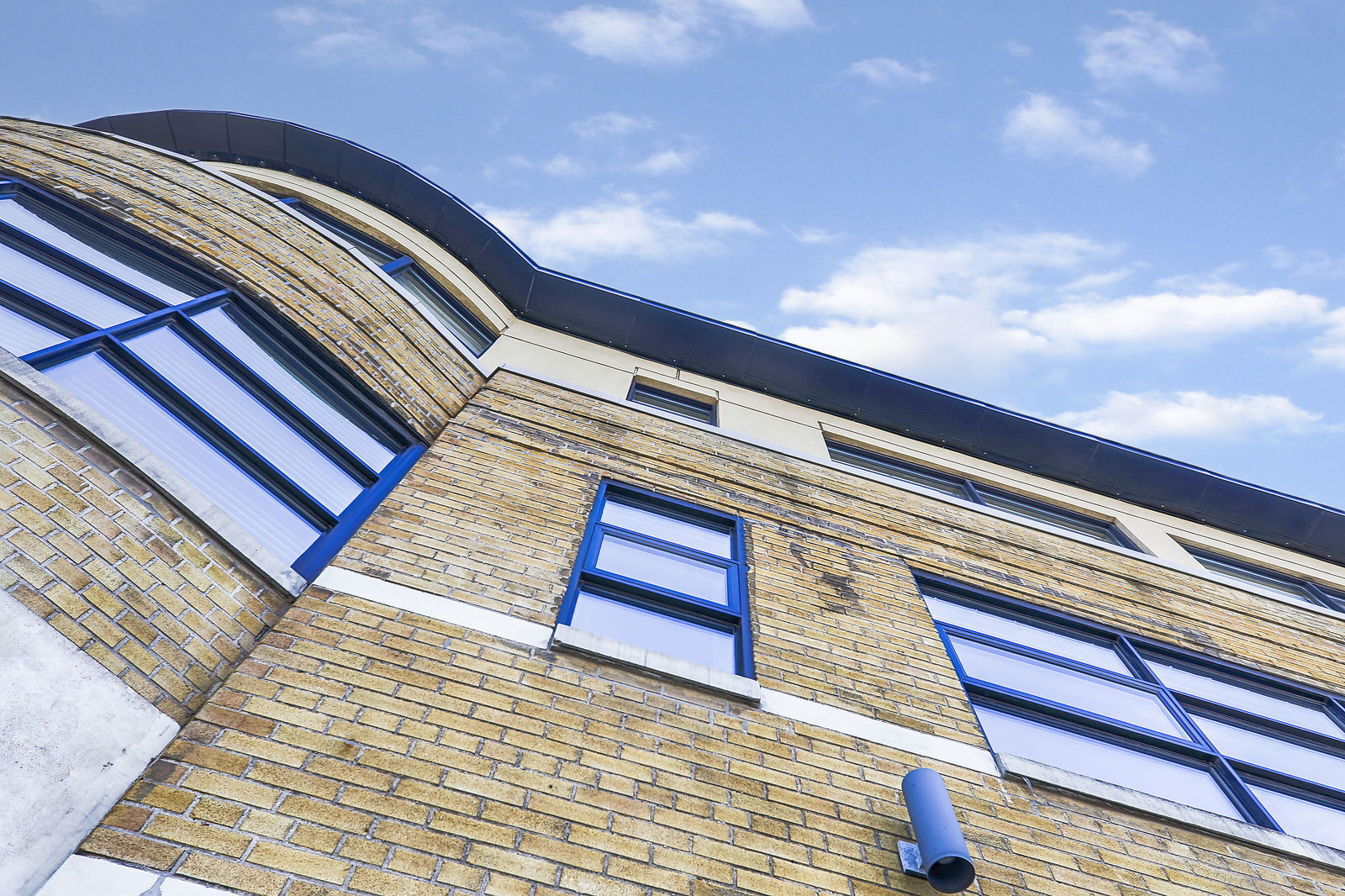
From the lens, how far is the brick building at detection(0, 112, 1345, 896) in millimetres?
3385

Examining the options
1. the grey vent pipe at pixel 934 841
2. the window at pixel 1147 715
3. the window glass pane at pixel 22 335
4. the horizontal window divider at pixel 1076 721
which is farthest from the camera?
the horizontal window divider at pixel 1076 721

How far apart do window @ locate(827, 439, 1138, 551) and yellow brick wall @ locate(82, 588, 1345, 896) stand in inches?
224

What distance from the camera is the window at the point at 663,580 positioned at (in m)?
5.39

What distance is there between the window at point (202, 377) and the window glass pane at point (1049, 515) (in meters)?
7.82

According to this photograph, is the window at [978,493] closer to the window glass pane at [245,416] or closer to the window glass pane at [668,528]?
the window glass pane at [668,528]

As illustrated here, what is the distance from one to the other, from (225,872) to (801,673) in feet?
11.7

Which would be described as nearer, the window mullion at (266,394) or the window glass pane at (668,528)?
the window mullion at (266,394)

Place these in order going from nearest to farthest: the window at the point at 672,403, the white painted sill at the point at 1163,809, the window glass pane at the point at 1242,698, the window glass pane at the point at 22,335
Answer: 1. the window glass pane at the point at 22,335
2. the white painted sill at the point at 1163,809
3. the window glass pane at the point at 1242,698
4. the window at the point at 672,403

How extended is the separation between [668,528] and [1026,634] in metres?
3.56

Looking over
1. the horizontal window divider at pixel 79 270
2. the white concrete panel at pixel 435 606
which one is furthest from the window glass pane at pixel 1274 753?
the horizontal window divider at pixel 79 270

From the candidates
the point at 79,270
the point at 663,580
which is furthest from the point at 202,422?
the point at 663,580

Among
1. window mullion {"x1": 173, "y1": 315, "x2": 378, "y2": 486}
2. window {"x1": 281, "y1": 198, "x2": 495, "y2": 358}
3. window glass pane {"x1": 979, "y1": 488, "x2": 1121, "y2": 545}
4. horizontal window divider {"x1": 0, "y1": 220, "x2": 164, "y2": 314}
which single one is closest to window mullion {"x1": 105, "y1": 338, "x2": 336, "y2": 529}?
window mullion {"x1": 173, "y1": 315, "x2": 378, "y2": 486}

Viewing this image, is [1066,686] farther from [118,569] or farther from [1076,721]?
[118,569]

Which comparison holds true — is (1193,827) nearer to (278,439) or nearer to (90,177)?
(278,439)
